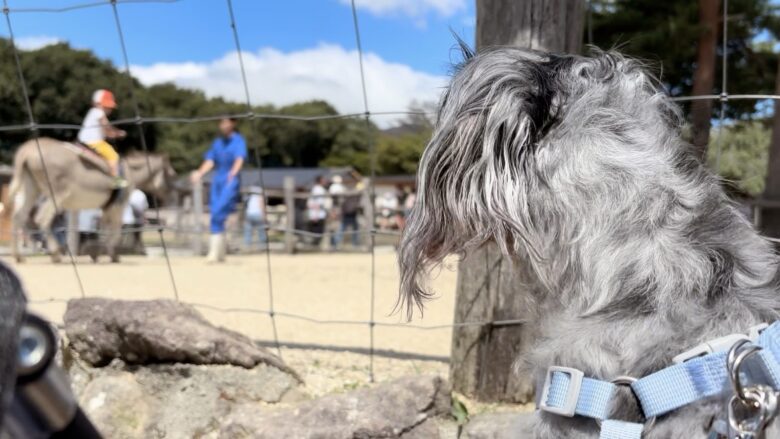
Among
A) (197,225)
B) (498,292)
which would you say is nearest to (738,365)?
(498,292)

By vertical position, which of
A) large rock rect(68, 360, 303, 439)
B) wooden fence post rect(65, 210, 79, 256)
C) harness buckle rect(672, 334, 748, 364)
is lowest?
wooden fence post rect(65, 210, 79, 256)

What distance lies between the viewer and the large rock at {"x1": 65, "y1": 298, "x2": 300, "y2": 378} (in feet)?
10.9

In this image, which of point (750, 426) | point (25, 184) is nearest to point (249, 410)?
point (750, 426)

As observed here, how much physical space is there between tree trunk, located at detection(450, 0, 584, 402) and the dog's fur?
54.6 inches

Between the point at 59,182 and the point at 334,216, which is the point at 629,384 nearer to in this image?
the point at 59,182

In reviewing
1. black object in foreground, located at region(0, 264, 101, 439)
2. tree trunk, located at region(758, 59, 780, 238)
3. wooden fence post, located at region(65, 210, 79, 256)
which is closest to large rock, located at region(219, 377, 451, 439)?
black object in foreground, located at region(0, 264, 101, 439)

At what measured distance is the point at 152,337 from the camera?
331cm

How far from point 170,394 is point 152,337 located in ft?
0.86

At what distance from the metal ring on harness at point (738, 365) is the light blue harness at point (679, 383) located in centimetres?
3

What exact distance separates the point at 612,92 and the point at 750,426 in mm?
803

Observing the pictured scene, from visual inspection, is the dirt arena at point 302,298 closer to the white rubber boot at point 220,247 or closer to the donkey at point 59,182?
the white rubber boot at point 220,247

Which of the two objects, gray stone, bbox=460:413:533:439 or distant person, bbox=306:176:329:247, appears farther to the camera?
distant person, bbox=306:176:329:247

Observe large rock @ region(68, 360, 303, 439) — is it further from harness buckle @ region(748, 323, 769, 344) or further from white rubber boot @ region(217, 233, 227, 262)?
white rubber boot @ region(217, 233, 227, 262)

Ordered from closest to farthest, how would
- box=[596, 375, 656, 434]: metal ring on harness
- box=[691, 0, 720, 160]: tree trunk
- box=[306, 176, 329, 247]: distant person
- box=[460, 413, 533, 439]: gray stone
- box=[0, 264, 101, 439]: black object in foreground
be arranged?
1. box=[0, 264, 101, 439]: black object in foreground
2. box=[596, 375, 656, 434]: metal ring on harness
3. box=[460, 413, 533, 439]: gray stone
4. box=[691, 0, 720, 160]: tree trunk
5. box=[306, 176, 329, 247]: distant person
